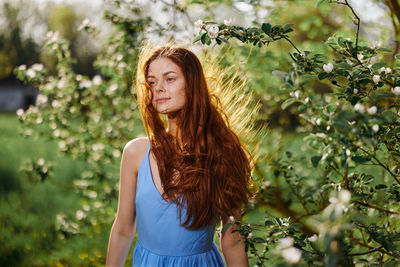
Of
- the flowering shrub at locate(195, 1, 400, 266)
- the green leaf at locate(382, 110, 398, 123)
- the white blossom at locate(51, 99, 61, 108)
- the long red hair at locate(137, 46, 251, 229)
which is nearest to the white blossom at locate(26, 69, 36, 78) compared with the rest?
the white blossom at locate(51, 99, 61, 108)

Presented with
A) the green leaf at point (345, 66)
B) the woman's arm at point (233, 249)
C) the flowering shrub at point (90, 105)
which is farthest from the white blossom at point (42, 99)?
the green leaf at point (345, 66)

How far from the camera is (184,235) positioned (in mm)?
1785

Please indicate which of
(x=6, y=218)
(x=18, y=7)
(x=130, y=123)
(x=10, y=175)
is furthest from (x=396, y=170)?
(x=18, y=7)

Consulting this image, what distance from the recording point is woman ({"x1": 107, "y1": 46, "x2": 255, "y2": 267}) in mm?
1777

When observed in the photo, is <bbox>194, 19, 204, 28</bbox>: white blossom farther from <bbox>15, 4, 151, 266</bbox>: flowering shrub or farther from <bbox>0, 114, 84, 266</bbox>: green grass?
<bbox>0, 114, 84, 266</bbox>: green grass

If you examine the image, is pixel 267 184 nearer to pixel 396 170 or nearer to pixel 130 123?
pixel 396 170

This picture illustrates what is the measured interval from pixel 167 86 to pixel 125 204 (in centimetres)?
62

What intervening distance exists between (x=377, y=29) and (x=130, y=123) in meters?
2.54

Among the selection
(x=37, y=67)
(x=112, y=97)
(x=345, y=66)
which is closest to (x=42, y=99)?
(x=37, y=67)

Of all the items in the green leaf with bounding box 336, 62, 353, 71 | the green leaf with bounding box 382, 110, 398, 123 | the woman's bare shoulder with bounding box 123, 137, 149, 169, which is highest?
the green leaf with bounding box 336, 62, 353, 71

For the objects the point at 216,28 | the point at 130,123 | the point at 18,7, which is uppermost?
the point at 216,28

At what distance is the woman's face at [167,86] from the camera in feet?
6.03

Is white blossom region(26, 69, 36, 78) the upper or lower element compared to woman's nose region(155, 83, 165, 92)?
lower

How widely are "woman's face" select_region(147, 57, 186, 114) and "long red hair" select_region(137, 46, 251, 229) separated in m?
0.03
